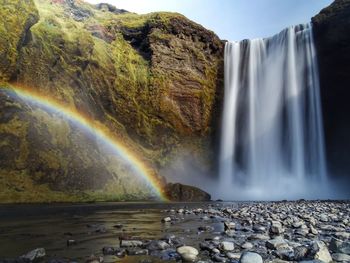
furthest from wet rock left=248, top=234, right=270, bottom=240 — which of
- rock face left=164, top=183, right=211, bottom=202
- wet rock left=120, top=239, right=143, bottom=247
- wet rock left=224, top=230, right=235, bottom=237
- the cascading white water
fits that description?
the cascading white water

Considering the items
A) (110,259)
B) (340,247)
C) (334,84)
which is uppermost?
(334,84)

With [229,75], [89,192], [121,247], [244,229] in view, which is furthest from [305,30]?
[121,247]

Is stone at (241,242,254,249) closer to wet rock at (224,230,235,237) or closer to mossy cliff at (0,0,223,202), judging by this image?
wet rock at (224,230,235,237)

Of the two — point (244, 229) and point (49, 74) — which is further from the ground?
point (49, 74)

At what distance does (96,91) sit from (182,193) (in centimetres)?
1796

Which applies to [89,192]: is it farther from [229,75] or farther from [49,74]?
[229,75]

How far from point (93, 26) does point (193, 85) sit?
60.8 ft

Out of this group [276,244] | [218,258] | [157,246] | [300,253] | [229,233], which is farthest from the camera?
[229,233]

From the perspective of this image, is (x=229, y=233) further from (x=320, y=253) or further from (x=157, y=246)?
(x=320, y=253)

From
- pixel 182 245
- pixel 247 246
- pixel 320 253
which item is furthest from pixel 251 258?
pixel 182 245

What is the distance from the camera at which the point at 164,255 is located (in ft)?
24.1

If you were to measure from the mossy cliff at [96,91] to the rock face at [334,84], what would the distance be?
16277mm

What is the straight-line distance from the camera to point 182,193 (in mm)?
39031

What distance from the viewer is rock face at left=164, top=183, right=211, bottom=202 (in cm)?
3887
